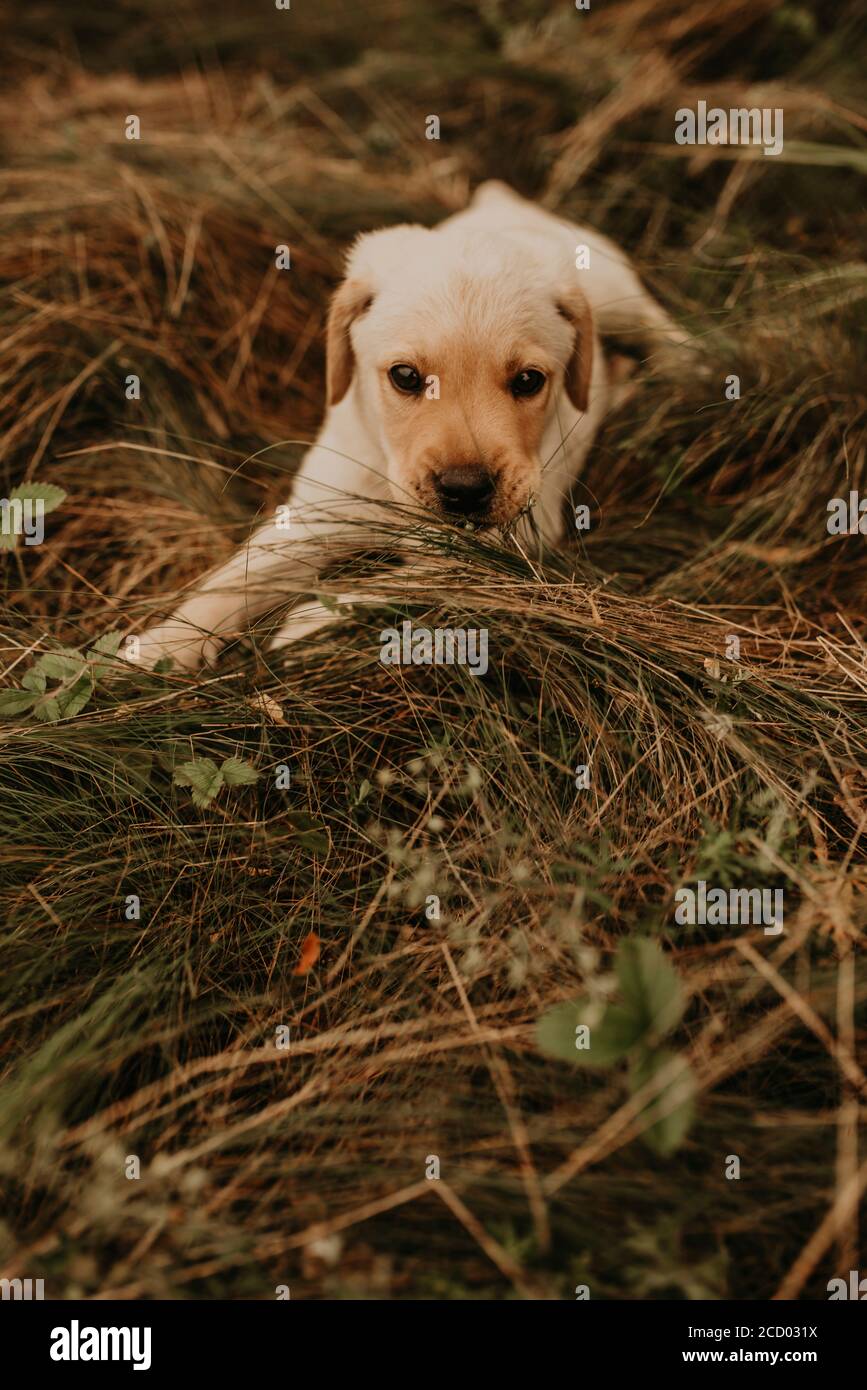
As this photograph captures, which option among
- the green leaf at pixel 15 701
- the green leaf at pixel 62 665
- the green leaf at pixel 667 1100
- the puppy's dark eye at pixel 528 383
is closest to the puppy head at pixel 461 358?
the puppy's dark eye at pixel 528 383

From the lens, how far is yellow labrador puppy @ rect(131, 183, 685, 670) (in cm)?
261

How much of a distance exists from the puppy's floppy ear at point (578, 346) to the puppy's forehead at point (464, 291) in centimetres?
4

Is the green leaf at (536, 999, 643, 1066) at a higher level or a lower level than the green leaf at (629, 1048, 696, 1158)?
higher

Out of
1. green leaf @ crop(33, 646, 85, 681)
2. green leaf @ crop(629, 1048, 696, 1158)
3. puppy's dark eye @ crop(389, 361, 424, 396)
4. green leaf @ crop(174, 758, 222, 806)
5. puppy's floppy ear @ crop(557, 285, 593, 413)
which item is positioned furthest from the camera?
puppy's floppy ear @ crop(557, 285, 593, 413)

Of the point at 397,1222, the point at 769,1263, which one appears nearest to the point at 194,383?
the point at 397,1222

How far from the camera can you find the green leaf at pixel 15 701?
2428 millimetres

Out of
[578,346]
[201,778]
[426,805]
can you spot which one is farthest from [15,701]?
[578,346]

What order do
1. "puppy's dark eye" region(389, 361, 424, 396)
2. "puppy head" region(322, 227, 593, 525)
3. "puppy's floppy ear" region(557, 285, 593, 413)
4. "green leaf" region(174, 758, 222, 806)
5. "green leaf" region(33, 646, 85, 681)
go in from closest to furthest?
"green leaf" region(174, 758, 222, 806) → "green leaf" region(33, 646, 85, 681) → "puppy head" region(322, 227, 593, 525) → "puppy's dark eye" region(389, 361, 424, 396) → "puppy's floppy ear" region(557, 285, 593, 413)

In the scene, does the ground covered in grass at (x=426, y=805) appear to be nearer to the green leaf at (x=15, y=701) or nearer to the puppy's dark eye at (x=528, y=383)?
the green leaf at (x=15, y=701)

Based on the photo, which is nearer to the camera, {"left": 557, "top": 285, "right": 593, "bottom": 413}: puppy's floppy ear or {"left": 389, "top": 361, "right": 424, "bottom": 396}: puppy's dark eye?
{"left": 389, "top": 361, "right": 424, "bottom": 396}: puppy's dark eye

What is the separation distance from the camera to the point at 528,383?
2.74m

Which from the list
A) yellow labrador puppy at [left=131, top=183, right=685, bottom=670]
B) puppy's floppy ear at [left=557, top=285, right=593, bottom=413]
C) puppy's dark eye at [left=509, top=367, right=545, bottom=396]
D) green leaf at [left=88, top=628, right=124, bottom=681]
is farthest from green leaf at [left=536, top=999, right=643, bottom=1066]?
puppy's floppy ear at [left=557, top=285, right=593, bottom=413]

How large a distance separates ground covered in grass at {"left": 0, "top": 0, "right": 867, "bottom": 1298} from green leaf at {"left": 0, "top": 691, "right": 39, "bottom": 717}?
34 millimetres

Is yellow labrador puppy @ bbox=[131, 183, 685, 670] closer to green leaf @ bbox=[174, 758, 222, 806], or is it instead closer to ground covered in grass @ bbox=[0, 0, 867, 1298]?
ground covered in grass @ bbox=[0, 0, 867, 1298]
